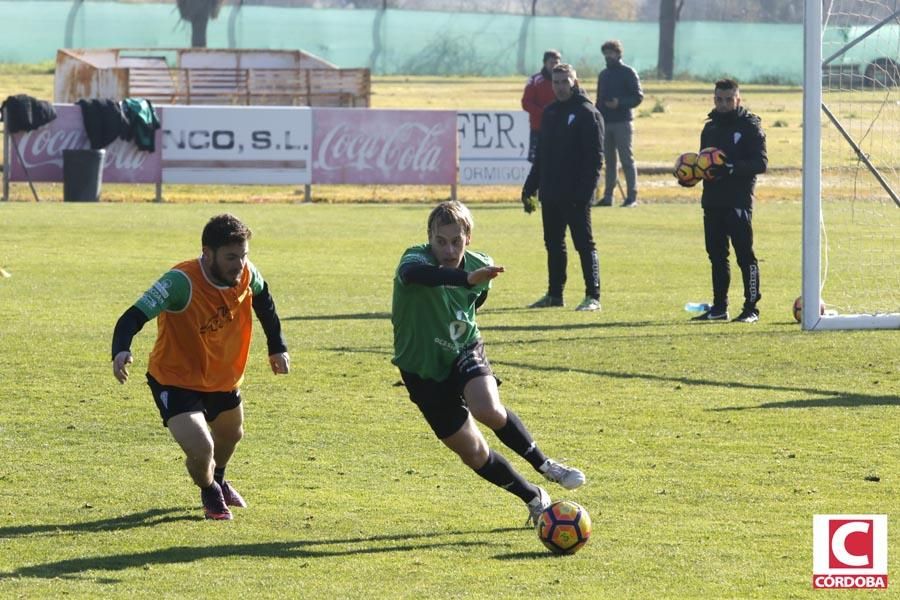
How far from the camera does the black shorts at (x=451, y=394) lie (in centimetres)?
737

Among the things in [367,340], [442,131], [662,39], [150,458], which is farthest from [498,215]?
[662,39]

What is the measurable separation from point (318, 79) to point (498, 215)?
20.9 meters

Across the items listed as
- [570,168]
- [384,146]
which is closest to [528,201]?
[570,168]

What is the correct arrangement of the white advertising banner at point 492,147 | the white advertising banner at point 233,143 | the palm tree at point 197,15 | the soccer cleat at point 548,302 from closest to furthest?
the soccer cleat at point 548,302 < the white advertising banner at point 233,143 < the white advertising banner at point 492,147 < the palm tree at point 197,15

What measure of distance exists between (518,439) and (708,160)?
710cm

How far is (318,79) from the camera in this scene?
45.6 m

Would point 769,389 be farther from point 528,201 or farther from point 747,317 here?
point 528,201

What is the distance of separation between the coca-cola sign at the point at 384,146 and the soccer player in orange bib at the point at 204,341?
19828mm

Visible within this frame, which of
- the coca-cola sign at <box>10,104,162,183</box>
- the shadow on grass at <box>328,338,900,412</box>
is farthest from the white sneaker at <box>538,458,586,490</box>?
the coca-cola sign at <box>10,104,162,183</box>

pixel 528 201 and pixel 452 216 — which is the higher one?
pixel 452 216

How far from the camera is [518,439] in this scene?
7.44 m

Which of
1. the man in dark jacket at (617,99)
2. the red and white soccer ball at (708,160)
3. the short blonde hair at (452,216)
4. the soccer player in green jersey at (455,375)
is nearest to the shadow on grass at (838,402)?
the soccer player in green jersey at (455,375)

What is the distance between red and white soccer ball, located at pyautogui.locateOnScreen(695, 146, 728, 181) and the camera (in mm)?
14086

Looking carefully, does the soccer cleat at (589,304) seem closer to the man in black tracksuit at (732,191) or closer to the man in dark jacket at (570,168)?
the man in dark jacket at (570,168)
